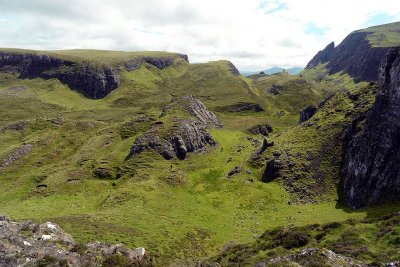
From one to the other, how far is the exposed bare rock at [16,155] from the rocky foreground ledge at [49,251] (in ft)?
230

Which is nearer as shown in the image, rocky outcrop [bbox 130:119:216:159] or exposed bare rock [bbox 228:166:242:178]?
exposed bare rock [bbox 228:166:242:178]

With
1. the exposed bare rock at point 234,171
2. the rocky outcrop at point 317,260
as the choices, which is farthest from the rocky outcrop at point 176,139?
the rocky outcrop at point 317,260

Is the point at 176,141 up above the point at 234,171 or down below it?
above

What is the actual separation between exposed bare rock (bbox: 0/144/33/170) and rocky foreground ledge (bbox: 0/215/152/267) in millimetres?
70047

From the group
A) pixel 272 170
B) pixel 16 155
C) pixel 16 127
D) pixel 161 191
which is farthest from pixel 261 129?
pixel 16 127

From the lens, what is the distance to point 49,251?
35.5 m

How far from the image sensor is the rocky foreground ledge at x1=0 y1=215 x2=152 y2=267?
33312mm

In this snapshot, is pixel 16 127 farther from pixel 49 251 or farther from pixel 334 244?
pixel 334 244

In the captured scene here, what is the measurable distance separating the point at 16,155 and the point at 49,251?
85.1 m

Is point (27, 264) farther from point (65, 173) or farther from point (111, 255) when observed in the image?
point (65, 173)

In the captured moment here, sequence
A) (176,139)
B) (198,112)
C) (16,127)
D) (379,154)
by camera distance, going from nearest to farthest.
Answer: (379,154)
(176,139)
(16,127)
(198,112)

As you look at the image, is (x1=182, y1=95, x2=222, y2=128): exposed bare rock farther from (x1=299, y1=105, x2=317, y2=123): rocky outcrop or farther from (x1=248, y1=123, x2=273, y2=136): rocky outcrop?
(x1=299, y1=105, x2=317, y2=123): rocky outcrop

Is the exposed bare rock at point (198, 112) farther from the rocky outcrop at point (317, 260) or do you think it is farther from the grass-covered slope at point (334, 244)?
the rocky outcrop at point (317, 260)

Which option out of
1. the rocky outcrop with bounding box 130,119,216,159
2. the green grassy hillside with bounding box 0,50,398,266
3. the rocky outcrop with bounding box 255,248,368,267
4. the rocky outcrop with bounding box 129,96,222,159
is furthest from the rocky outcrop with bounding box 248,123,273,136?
the rocky outcrop with bounding box 255,248,368,267
